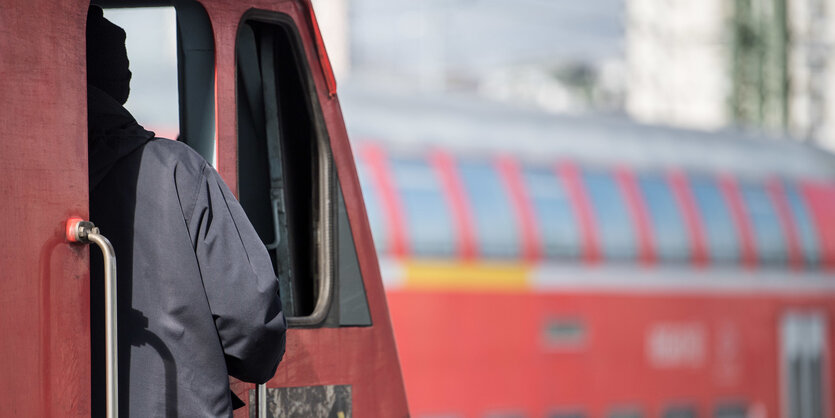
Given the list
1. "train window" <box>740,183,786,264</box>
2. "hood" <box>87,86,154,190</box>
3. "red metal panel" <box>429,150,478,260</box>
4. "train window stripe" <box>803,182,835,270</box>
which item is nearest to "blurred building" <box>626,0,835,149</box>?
"train window stripe" <box>803,182,835,270</box>

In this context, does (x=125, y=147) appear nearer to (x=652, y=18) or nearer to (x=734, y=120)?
(x=734, y=120)

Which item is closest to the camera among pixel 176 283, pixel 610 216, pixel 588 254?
pixel 176 283

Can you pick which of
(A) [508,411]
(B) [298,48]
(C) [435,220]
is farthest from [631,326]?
(B) [298,48]

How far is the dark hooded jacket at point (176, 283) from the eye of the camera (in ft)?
10.2

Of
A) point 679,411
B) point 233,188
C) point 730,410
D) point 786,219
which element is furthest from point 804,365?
point 233,188

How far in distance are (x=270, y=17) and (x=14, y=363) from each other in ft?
4.55

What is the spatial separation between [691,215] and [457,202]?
346 cm

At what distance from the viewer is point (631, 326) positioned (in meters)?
13.8

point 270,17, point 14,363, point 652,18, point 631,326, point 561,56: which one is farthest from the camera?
point 652,18

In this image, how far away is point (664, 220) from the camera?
14.6 m

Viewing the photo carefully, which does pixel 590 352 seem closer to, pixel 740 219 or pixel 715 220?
pixel 715 220

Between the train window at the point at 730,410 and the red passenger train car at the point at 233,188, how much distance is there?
11.3 metres

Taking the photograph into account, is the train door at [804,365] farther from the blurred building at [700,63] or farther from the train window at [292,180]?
the blurred building at [700,63]

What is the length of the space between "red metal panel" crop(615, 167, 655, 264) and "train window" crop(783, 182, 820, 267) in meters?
2.62
